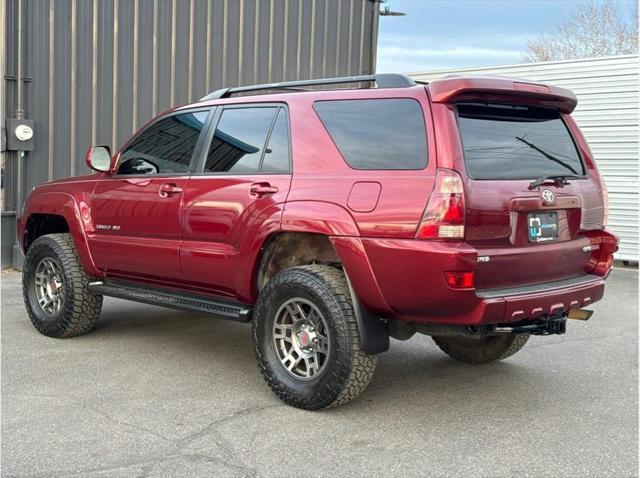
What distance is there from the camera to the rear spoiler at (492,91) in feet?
12.7

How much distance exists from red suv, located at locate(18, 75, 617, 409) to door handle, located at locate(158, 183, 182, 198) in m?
0.02

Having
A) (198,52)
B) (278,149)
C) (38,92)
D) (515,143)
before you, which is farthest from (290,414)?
(198,52)

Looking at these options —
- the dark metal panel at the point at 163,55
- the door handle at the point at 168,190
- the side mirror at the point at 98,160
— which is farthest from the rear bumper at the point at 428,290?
the dark metal panel at the point at 163,55

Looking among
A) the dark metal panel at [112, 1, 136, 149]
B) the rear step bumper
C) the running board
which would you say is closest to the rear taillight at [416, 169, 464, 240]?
the rear step bumper

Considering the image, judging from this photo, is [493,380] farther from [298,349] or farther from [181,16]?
[181,16]

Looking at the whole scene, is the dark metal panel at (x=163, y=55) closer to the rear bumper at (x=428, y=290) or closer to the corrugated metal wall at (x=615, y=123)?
the corrugated metal wall at (x=615, y=123)

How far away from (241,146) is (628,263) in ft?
28.8

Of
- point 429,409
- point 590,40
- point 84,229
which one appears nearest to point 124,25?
point 84,229

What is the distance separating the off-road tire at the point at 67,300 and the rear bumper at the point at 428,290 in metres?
2.68

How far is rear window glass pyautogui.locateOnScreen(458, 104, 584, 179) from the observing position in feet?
13.0

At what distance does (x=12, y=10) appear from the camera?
898 cm

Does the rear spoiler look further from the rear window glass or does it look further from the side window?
the side window

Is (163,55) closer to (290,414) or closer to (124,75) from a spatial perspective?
(124,75)

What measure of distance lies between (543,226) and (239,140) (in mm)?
2085
